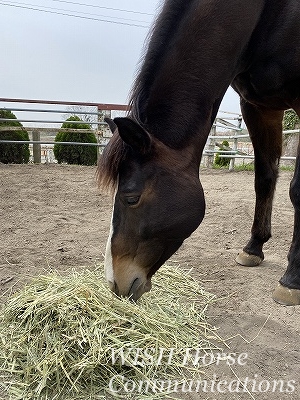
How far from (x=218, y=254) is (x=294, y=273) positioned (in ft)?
3.17

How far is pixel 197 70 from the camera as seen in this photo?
205cm

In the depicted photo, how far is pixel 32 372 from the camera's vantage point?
1754 millimetres

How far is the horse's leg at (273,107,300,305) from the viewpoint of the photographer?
8.04ft

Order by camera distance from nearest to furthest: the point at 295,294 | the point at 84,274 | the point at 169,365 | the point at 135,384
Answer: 1. the point at 135,384
2. the point at 169,365
3. the point at 295,294
4. the point at 84,274

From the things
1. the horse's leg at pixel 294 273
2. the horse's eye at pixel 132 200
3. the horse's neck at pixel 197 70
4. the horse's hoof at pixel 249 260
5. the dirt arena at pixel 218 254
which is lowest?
the dirt arena at pixel 218 254

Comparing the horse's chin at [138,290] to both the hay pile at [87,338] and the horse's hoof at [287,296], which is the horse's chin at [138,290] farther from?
the horse's hoof at [287,296]

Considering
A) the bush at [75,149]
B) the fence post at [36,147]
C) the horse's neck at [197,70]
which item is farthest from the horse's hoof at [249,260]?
the bush at [75,149]

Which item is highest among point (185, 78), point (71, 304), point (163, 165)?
point (185, 78)

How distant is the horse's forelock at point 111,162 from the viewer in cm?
187

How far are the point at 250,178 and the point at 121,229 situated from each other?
599 cm

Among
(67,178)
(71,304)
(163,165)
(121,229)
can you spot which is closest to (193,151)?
(163,165)

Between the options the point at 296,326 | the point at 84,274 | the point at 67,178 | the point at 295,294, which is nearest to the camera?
the point at 296,326

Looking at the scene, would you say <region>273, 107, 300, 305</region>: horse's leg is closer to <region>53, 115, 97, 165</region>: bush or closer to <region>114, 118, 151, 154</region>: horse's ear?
<region>114, 118, 151, 154</region>: horse's ear

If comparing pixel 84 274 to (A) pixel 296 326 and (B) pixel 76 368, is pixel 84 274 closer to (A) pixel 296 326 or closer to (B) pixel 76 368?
(B) pixel 76 368
